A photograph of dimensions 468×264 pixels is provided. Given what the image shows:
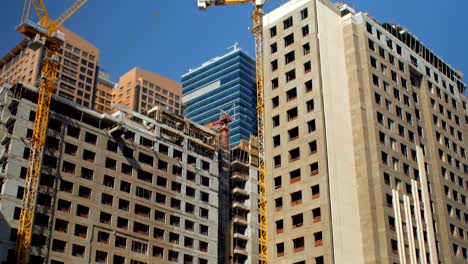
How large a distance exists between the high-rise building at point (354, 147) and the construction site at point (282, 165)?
0.20 meters

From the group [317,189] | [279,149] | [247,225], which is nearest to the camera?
[317,189]

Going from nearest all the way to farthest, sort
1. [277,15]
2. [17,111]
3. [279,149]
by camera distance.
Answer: [279,149] → [277,15] → [17,111]

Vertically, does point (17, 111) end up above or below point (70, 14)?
below

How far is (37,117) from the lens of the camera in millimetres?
112625

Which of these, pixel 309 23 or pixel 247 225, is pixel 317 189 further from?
pixel 247 225

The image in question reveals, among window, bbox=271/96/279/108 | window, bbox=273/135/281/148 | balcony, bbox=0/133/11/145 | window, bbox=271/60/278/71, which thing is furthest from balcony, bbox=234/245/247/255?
window, bbox=271/60/278/71

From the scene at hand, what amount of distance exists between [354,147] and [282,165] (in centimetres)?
991

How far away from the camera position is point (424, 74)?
107 metres

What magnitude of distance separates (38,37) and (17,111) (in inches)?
627

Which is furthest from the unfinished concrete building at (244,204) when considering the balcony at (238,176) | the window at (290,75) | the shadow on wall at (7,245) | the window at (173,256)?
the window at (290,75)

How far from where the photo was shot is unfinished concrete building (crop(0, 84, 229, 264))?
109 meters

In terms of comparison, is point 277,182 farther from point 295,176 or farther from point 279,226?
point 279,226

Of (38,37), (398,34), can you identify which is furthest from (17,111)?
(398,34)

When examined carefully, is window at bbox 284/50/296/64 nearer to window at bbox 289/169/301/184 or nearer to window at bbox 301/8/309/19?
window at bbox 301/8/309/19
